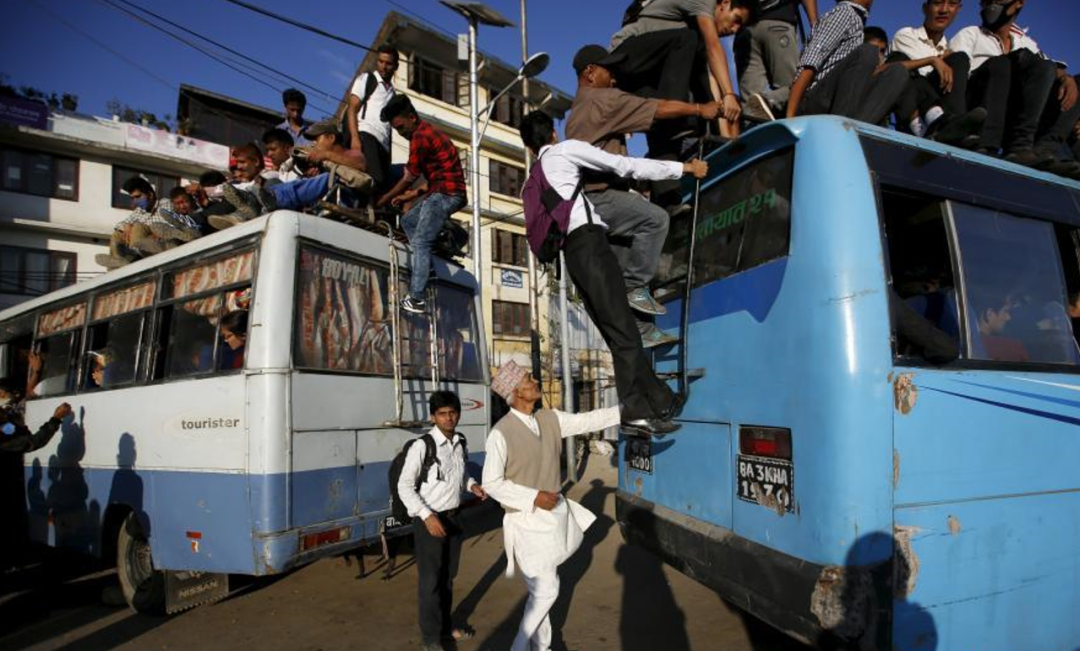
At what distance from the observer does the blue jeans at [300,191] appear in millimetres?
5875

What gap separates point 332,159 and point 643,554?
5115 millimetres

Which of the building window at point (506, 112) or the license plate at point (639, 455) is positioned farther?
the building window at point (506, 112)

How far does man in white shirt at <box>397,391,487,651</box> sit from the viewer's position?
4.06 metres

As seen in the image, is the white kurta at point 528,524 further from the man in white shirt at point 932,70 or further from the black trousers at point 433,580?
the man in white shirt at point 932,70

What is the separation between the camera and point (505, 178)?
2533 cm

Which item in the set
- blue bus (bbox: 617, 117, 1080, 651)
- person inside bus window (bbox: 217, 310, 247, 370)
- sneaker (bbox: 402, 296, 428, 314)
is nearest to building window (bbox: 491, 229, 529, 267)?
sneaker (bbox: 402, 296, 428, 314)

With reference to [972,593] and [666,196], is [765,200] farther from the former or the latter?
[972,593]

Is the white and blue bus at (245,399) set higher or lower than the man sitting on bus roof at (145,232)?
lower

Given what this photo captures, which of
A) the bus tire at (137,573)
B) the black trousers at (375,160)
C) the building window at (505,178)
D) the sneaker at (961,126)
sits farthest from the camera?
the building window at (505,178)

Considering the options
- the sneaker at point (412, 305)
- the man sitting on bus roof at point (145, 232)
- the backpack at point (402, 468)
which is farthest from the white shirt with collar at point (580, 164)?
the man sitting on bus roof at point (145, 232)

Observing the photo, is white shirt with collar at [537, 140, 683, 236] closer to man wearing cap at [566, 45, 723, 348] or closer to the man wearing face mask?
man wearing cap at [566, 45, 723, 348]

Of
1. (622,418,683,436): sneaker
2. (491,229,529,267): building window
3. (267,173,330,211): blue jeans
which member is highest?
(491,229,529,267): building window

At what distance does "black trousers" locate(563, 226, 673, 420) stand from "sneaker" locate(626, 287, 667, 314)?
9.0 inches

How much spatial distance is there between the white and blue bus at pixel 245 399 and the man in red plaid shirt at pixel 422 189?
20cm
